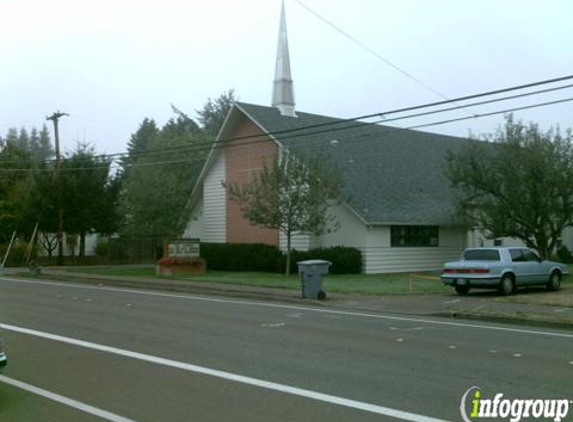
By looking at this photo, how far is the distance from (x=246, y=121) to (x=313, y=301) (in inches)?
649

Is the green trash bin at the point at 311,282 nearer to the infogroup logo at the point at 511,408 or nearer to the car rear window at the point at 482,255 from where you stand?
the car rear window at the point at 482,255

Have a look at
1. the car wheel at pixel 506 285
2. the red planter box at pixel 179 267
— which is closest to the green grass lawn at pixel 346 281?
the red planter box at pixel 179 267

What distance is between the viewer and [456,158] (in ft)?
98.4

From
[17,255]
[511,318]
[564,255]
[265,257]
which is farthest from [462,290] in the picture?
[17,255]

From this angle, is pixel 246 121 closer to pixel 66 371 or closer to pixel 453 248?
pixel 453 248

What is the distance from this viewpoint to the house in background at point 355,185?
→ 31.4 meters

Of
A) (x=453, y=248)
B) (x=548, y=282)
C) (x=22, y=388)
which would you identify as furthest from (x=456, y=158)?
(x=22, y=388)

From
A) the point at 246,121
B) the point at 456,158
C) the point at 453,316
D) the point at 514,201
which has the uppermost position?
the point at 246,121

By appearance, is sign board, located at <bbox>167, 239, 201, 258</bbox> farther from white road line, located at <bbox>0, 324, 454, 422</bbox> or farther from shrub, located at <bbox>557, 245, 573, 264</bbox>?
shrub, located at <bbox>557, 245, 573, 264</bbox>

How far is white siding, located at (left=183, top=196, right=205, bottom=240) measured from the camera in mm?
38838

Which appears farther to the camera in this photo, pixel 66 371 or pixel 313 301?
pixel 313 301

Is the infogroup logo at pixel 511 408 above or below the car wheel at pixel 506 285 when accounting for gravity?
below

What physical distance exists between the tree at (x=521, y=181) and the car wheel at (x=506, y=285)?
7.13m

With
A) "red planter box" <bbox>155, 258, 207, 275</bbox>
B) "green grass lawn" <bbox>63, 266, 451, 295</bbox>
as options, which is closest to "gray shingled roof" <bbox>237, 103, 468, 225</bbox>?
"green grass lawn" <bbox>63, 266, 451, 295</bbox>
